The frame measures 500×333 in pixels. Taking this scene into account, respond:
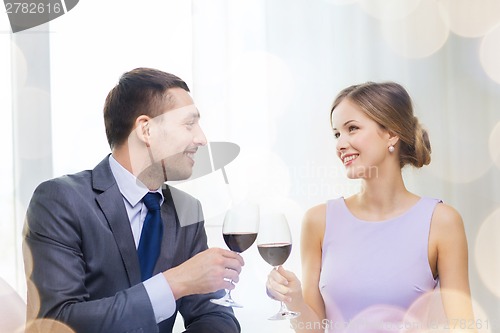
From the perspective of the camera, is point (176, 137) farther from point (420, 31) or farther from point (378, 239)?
point (420, 31)

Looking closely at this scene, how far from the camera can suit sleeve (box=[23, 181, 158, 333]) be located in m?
1.22

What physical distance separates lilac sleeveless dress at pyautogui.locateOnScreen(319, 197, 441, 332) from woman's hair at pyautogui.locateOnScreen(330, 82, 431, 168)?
14 cm

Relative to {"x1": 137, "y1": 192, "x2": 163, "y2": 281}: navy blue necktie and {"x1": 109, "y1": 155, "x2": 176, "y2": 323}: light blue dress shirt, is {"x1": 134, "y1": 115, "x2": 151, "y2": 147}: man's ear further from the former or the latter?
{"x1": 137, "y1": 192, "x2": 163, "y2": 281}: navy blue necktie

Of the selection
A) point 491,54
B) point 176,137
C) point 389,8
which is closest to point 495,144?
point 491,54

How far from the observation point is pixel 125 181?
A: 1.47 metres

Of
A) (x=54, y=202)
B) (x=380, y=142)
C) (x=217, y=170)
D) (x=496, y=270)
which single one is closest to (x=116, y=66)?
(x=217, y=170)

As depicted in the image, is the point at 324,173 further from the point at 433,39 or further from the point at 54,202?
the point at 54,202

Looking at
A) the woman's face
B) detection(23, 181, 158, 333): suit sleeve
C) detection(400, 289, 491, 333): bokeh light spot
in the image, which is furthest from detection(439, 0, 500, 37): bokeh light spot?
detection(23, 181, 158, 333): suit sleeve

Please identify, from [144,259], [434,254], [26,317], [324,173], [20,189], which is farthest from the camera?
[324,173]

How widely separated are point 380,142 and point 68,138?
37.4 inches

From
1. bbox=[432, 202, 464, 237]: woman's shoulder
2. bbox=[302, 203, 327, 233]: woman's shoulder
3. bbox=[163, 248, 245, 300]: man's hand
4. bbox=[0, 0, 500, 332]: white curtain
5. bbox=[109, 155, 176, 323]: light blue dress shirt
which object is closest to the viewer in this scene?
bbox=[163, 248, 245, 300]: man's hand

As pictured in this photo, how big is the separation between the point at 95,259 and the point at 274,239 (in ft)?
1.30

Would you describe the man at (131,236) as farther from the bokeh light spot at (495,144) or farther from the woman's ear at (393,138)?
the bokeh light spot at (495,144)

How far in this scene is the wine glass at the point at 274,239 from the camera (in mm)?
1272
